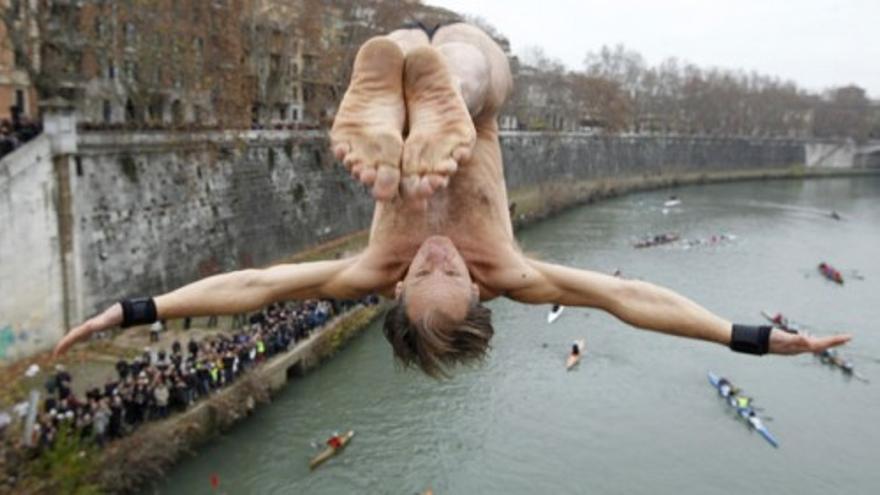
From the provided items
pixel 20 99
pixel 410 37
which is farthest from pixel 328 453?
pixel 20 99

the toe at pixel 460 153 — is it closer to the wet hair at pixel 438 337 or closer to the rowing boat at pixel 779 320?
the wet hair at pixel 438 337

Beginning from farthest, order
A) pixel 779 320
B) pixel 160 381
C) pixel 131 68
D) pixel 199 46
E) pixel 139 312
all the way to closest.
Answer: pixel 779 320, pixel 199 46, pixel 131 68, pixel 160 381, pixel 139 312

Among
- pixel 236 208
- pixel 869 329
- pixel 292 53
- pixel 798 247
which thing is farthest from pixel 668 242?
pixel 236 208

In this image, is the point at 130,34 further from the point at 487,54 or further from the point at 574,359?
the point at 487,54

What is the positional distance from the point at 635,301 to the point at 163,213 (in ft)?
51.8

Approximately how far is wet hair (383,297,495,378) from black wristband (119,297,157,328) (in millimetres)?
1188

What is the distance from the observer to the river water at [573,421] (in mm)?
12859

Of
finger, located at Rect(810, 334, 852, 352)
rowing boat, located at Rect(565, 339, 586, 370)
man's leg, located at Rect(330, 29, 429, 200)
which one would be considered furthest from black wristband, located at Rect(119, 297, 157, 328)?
rowing boat, located at Rect(565, 339, 586, 370)

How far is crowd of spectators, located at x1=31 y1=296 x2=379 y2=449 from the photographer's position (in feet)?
34.2

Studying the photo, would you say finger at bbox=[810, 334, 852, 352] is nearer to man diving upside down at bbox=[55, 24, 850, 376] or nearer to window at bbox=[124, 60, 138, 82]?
man diving upside down at bbox=[55, 24, 850, 376]

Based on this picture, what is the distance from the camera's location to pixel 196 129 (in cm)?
1917

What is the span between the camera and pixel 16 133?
13828mm

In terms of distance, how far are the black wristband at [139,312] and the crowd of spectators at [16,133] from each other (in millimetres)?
11035

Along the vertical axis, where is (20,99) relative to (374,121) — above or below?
above
